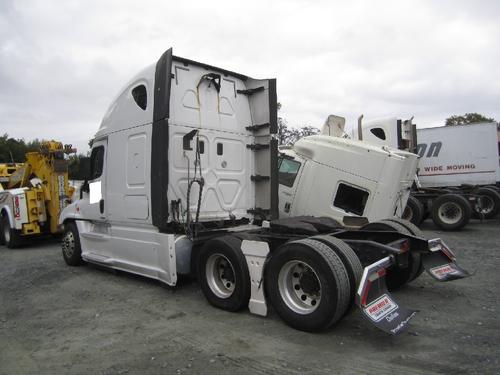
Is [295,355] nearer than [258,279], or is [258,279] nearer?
[295,355]

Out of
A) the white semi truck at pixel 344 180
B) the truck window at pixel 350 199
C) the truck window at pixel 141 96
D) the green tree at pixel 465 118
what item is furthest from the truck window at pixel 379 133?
the green tree at pixel 465 118

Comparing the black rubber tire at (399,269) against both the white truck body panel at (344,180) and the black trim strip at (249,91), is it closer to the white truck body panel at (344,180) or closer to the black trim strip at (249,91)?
the white truck body panel at (344,180)

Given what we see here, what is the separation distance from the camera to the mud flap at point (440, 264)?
5144mm

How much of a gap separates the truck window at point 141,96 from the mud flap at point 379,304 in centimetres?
391

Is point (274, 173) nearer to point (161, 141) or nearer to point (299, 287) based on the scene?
point (161, 141)

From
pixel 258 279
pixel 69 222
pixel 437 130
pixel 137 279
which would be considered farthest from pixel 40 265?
pixel 437 130

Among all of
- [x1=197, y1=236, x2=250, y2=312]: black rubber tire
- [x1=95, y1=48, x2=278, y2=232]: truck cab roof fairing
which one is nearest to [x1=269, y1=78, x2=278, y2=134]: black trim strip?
[x1=95, y1=48, x2=278, y2=232]: truck cab roof fairing

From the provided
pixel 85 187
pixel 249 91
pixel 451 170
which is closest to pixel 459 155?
pixel 451 170

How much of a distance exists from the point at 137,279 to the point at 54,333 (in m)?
2.36

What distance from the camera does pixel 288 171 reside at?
8.52 m

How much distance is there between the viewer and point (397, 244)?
490 centimetres

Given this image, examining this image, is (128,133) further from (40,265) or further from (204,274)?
(40,265)

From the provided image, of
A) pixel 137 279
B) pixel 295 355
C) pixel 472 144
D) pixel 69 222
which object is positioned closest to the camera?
pixel 295 355

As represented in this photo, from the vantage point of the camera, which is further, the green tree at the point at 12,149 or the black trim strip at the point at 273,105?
the green tree at the point at 12,149
